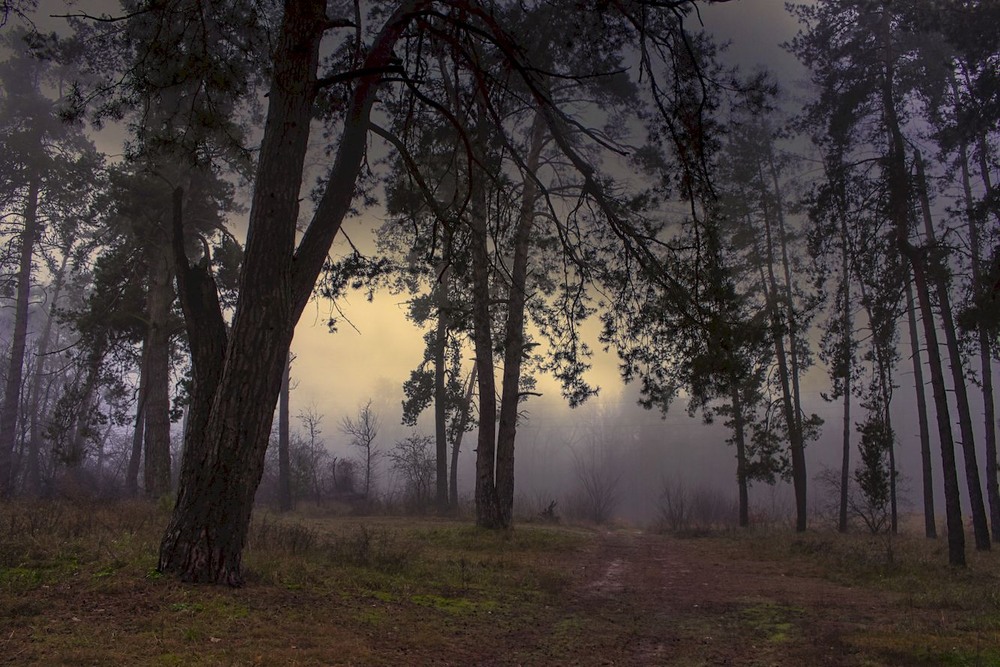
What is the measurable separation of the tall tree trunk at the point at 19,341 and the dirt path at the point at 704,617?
20.1 meters

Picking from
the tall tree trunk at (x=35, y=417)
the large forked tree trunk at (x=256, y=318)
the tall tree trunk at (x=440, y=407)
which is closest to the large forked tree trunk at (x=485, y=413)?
the large forked tree trunk at (x=256, y=318)

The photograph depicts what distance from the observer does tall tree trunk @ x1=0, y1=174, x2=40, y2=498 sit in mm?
21188

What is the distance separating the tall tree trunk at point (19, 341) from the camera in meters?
21.2

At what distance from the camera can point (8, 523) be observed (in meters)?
8.27

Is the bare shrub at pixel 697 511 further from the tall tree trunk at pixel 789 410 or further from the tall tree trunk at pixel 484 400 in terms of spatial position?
the tall tree trunk at pixel 484 400

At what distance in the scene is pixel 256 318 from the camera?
20.4 ft

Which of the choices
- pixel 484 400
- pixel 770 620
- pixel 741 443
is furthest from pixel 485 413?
pixel 741 443

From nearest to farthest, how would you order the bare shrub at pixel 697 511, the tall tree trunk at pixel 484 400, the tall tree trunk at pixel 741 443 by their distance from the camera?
the tall tree trunk at pixel 484 400 < the tall tree trunk at pixel 741 443 < the bare shrub at pixel 697 511

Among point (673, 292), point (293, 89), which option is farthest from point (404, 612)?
point (293, 89)

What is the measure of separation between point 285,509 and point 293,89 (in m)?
22.6

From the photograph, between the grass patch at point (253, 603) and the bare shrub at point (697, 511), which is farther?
the bare shrub at point (697, 511)

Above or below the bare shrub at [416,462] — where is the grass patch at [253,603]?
below

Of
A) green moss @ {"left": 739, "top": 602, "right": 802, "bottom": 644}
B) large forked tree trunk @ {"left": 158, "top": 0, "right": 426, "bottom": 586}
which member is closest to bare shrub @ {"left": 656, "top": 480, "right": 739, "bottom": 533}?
green moss @ {"left": 739, "top": 602, "right": 802, "bottom": 644}

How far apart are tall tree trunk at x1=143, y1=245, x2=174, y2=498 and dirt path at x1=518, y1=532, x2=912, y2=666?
11.0m
